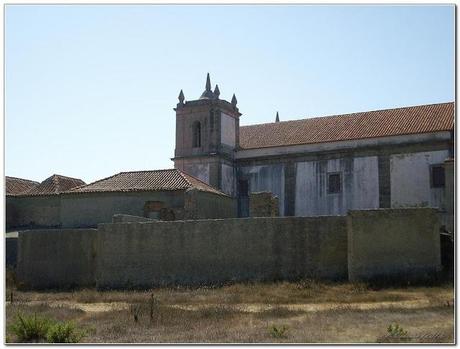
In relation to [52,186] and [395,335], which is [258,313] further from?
[52,186]

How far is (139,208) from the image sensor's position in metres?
26.3

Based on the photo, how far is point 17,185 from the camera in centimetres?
3139

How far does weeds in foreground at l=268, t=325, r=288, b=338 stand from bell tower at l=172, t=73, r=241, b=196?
21.4 m

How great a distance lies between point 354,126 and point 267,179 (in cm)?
537

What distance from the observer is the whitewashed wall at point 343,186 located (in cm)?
2936

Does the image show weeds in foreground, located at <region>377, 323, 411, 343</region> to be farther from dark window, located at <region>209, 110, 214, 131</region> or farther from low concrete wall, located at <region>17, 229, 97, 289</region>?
dark window, located at <region>209, 110, 214, 131</region>

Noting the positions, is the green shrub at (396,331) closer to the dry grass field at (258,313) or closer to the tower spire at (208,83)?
the dry grass field at (258,313)

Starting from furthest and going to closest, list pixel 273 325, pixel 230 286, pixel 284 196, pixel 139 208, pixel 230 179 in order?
pixel 230 179
pixel 284 196
pixel 139 208
pixel 230 286
pixel 273 325

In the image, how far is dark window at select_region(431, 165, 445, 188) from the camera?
2745cm

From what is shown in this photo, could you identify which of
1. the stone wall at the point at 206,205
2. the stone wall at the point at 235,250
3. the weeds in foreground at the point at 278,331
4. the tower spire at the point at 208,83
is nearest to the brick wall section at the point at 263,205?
the stone wall at the point at 206,205

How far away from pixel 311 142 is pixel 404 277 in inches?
632

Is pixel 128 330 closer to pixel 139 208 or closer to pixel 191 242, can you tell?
pixel 191 242

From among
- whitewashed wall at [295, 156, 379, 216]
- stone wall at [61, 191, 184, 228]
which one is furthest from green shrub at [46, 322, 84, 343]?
whitewashed wall at [295, 156, 379, 216]

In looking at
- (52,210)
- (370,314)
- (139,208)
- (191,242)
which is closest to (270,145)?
(139,208)
